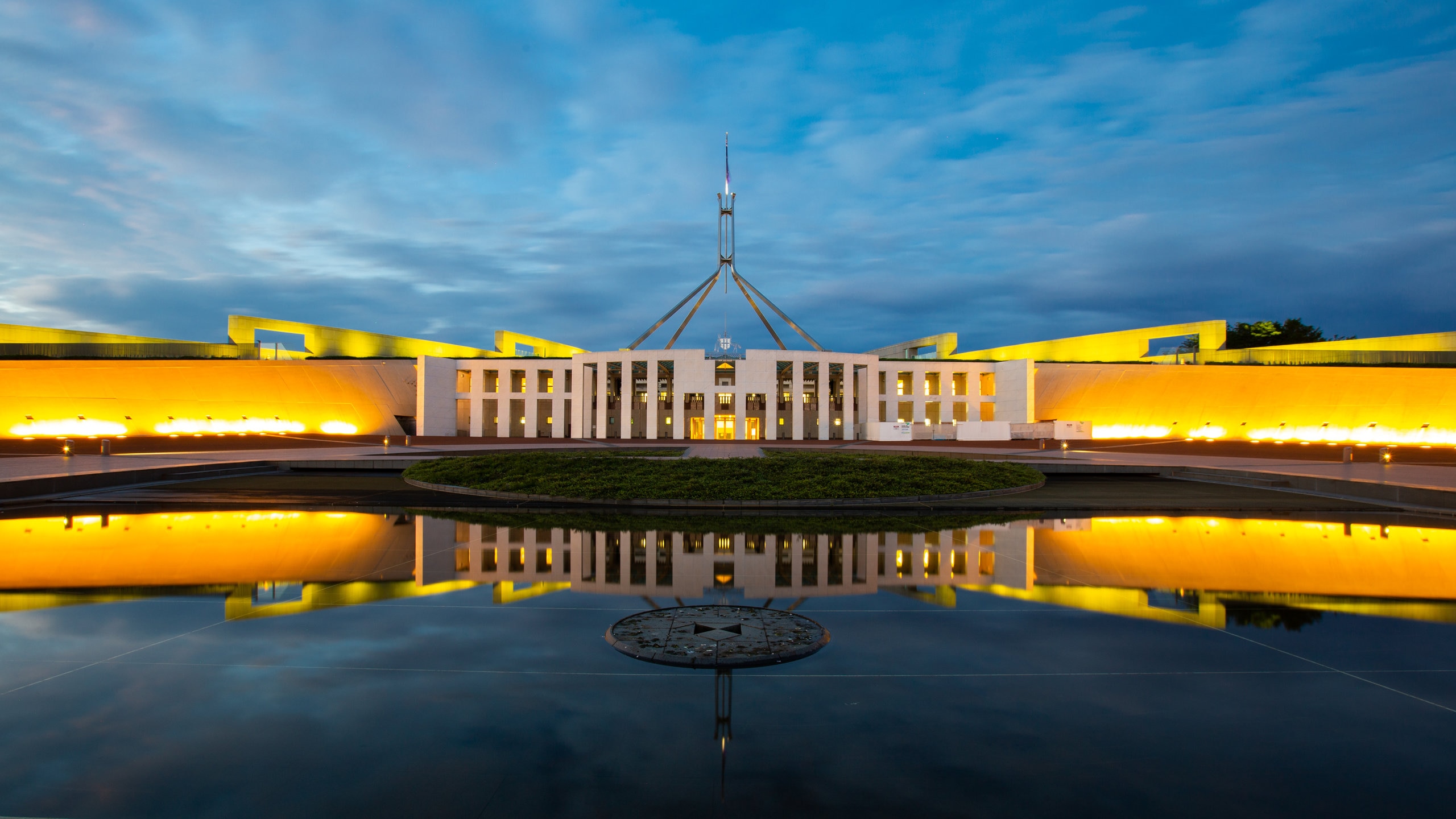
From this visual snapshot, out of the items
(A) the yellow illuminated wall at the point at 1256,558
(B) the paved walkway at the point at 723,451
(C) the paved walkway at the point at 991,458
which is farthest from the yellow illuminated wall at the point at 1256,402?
(A) the yellow illuminated wall at the point at 1256,558

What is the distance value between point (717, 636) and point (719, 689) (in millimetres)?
989

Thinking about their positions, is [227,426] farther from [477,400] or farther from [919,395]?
[919,395]

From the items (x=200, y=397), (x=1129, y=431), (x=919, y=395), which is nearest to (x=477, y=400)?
(x=200, y=397)

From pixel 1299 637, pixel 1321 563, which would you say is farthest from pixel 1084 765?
pixel 1321 563

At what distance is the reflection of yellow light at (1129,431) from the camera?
150 feet

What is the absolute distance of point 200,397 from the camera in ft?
139

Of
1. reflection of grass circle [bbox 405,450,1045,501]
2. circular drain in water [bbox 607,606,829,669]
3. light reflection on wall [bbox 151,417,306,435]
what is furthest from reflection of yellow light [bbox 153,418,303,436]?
circular drain in water [bbox 607,606,829,669]

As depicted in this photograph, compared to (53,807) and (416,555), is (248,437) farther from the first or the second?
(53,807)

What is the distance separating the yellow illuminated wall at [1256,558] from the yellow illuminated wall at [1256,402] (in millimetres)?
37180

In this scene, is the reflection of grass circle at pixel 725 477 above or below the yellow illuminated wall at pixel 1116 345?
below

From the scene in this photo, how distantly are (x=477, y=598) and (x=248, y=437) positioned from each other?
116 ft

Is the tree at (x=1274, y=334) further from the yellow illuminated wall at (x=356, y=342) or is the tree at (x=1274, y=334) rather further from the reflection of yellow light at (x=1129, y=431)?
the yellow illuminated wall at (x=356, y=342)

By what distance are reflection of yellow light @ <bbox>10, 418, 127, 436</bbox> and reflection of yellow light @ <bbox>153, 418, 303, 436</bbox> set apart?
2021 millimetres

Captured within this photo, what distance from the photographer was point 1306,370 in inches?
1693
